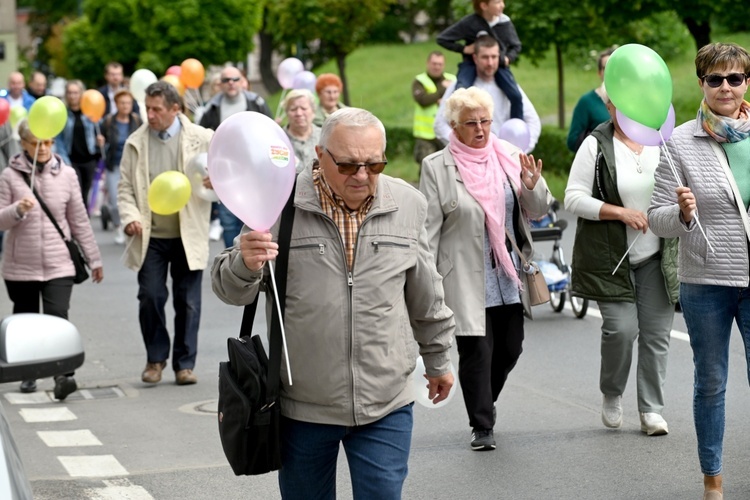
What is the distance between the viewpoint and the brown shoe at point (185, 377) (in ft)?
31.9

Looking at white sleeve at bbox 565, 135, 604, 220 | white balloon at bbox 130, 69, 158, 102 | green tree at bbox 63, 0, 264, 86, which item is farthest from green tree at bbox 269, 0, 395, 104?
white sleeve at bbox 565, 135, 604, 220

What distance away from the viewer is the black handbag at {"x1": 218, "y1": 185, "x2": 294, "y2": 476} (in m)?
4.61

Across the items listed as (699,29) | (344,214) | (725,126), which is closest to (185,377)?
(725,126)

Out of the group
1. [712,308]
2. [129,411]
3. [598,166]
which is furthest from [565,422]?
[129,411]

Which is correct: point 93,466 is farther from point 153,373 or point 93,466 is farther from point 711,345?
point 711,345

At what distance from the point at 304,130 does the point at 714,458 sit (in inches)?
230

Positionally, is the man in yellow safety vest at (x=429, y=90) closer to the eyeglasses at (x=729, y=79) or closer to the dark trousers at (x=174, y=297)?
the dark trousers at (x=174, y=297)

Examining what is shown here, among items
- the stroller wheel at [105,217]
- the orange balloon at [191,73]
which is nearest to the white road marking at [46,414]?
the orange balloon at [191,73]

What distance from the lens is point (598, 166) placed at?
7.59 meters

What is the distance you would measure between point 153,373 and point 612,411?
11.4 ft

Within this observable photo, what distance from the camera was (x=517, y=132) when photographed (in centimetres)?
1116

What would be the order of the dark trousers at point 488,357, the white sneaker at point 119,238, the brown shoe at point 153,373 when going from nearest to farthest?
the dark trousers at point 488,357
the brown shoe at point 153,373
the white sneaker at point 119,238

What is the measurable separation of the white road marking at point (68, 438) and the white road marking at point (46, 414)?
0.40 meters

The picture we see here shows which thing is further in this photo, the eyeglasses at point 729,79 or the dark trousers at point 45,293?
the dark trousers at point 45,293
